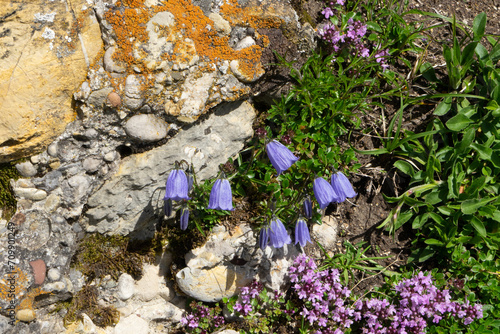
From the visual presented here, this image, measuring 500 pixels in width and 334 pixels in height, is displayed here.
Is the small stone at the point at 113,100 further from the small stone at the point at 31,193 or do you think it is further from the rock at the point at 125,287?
the rock at the point at 125,287

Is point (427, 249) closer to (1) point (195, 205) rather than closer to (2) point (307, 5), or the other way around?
(1) point (195, 205)

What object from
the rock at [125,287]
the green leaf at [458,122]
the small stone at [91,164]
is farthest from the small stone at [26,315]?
the green leaf at [458,122]

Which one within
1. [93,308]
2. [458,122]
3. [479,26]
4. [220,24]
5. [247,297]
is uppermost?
[479,26]

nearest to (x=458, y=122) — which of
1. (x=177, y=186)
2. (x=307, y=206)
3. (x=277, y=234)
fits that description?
(x=307, y=206)

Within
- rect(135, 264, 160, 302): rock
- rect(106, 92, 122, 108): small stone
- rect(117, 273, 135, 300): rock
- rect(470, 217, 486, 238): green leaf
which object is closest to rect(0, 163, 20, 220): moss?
rect(106, 92, 122, 108): small stone

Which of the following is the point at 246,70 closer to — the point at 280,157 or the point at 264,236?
the point at 280,157

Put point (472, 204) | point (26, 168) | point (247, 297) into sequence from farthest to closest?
point (247, 297) < point (472, 204) < point (26, 168)

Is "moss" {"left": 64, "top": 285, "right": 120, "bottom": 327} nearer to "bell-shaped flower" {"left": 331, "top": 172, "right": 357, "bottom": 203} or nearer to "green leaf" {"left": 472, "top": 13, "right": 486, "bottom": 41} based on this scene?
"bell-shaped flower" {"left": 331, "top": 172, "right": 357, "bottom": 203}
